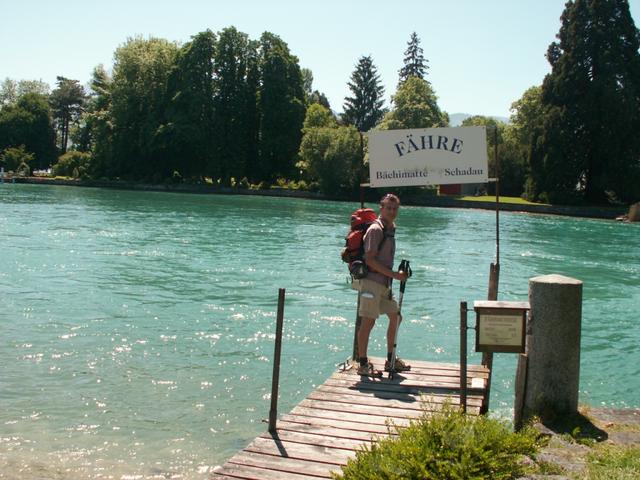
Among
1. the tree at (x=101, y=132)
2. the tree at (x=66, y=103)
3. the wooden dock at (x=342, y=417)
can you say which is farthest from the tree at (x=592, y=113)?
the tree at (x=66, y=103)

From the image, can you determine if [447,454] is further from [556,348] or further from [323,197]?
[323,197]

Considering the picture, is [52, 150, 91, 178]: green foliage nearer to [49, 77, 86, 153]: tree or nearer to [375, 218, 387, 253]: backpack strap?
[49, 77, 86, 153]: tree

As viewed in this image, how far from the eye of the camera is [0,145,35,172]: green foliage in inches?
3767

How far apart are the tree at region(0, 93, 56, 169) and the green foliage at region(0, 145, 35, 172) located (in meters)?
6.07

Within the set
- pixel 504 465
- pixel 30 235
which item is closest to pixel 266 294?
pixel 504 465

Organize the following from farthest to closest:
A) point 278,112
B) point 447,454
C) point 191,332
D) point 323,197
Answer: point 278,112, point 323,197, point 191,332, point 447,454

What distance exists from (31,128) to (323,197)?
A: 56.7 m

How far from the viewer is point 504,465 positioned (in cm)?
474

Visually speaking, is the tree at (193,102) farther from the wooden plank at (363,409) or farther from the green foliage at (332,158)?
the wooden plank at (363,409)

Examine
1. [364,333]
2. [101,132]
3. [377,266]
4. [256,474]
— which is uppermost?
[101,132]

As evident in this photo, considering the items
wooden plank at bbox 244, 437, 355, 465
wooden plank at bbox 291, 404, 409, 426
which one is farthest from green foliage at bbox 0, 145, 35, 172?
wooden plank at bbox 244, 437, 355, 465

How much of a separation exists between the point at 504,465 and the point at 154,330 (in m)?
9.49

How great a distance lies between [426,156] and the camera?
801cm

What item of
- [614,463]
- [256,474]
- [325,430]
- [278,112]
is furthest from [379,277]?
[278,112]
